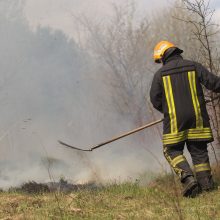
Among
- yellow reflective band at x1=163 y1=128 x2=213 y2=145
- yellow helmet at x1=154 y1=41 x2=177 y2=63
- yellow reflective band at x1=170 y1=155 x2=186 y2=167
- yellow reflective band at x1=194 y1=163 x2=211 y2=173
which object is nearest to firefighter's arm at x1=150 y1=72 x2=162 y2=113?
yellow helmet at x1=154 y1=41 x2=177 y2=63

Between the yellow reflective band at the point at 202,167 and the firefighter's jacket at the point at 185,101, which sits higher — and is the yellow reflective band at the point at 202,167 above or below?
below

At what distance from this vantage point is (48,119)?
11.0 m

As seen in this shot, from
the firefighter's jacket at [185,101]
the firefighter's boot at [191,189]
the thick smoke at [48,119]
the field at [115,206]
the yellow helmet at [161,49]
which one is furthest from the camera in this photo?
the thick smoke at [48,119]

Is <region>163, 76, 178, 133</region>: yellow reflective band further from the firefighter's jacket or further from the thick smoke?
the thick smoke

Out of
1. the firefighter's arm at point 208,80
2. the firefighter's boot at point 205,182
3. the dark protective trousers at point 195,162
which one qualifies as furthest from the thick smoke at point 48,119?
the firefighter's arm at point 208,80

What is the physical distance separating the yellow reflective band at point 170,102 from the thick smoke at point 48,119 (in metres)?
4.40

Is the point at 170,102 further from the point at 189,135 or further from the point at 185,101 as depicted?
the point at 189,135

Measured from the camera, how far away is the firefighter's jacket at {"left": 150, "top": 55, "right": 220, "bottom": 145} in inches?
196

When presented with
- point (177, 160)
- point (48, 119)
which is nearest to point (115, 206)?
point (177, 160)

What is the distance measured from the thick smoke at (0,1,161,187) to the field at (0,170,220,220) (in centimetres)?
441

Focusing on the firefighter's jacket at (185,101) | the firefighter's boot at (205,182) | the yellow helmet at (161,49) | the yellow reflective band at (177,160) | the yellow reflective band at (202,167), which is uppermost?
the yellow helmet at (161,49)

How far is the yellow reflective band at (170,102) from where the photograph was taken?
500 cm

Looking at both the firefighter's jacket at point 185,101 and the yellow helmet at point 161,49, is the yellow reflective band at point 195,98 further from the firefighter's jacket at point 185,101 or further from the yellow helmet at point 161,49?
the yellow helmet at point 161,49

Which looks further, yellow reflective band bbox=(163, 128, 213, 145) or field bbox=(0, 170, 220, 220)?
yellow reflective band bbox=(163, 128, 213, 145)
